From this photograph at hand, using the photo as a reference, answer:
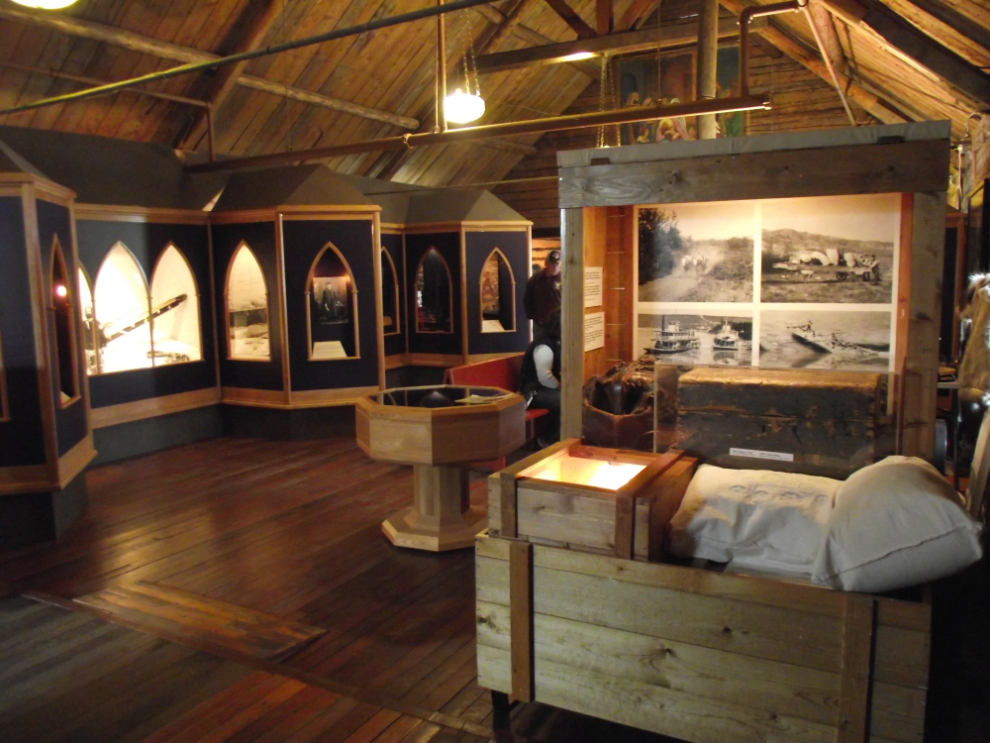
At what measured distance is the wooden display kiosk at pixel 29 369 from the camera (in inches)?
202

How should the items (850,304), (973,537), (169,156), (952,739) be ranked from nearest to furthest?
(973,537)
(952,739)
(850,304)
(169,156)

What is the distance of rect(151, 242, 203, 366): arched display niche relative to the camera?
27.5 ft

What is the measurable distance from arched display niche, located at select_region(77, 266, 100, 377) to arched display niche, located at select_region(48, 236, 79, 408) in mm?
1530

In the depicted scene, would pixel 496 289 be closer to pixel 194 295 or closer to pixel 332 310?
pixel 332 310

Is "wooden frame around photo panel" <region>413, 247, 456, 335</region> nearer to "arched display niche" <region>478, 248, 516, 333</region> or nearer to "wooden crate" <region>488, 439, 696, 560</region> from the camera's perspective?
"arched display niche" <region>478, 248, 516, 333</region>

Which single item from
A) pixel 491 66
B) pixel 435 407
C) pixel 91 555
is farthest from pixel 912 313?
pixel 491 66

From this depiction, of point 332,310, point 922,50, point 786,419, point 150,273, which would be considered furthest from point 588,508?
point 150,273

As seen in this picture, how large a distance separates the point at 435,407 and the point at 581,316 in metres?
Answer: 2.06

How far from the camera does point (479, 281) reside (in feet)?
35.8

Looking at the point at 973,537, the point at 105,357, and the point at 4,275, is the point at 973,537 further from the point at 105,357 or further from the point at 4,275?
the point at 105,357

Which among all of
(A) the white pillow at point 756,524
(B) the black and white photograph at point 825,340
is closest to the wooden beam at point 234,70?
(B) the black and white photograph at point 825,340

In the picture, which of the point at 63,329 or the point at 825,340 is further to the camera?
the point at 63,329

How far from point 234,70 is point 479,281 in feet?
13.5

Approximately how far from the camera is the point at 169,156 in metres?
8.98
